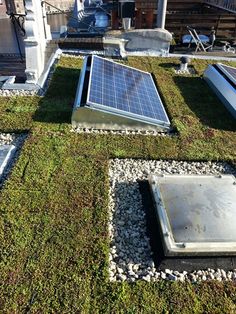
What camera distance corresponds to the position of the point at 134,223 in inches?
239

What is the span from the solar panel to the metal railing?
1435 centimetres

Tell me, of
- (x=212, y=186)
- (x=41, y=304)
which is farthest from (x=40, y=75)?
(x=41, y=304)

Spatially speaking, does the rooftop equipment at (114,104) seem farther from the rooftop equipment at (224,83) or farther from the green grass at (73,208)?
the rooftop equipment at (224,83)

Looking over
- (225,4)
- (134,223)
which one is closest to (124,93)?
(134,223)

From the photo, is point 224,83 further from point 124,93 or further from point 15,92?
point 15,92

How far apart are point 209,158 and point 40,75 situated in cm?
802

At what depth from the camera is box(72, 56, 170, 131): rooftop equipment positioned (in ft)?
28.3

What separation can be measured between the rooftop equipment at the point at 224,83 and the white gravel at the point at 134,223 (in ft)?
11.3

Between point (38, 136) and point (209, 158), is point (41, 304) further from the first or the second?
point (209, 158)

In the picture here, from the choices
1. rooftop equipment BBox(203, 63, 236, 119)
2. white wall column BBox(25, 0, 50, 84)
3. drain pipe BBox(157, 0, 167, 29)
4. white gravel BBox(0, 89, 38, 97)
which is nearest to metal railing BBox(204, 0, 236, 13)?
drain pipe BBox(157, 0, 167, 29)

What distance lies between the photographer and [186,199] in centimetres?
616

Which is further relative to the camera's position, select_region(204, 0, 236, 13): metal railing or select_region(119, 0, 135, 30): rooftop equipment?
select_region(204, 0, 236, 13): metal railing

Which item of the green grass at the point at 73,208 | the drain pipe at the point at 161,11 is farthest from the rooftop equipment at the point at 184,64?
the drain pipe at the point at 161,11

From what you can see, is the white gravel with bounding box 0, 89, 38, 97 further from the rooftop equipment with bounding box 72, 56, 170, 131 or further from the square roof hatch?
the square roof hatch
